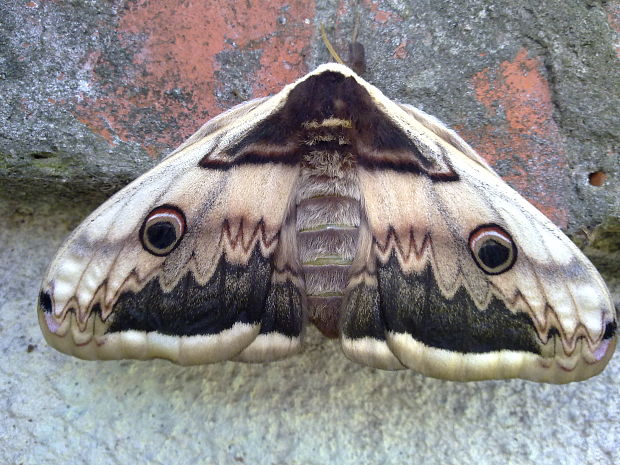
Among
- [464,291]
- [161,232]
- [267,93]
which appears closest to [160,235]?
[161,232]

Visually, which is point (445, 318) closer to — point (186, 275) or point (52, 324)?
point (186, 275)

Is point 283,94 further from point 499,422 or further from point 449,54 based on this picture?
point 499,422

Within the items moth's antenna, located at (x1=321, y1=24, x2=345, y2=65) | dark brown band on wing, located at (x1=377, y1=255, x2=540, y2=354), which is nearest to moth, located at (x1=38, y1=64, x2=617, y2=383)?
dark brown band on wing, located at (x1=377, y1=255, x2=540, y2=354)

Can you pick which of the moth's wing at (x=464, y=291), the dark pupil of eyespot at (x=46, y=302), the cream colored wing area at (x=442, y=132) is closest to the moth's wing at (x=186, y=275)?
the dark pupil of eyespot at (x=46, y=302)

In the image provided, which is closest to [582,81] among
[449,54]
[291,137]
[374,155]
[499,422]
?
[449,54]

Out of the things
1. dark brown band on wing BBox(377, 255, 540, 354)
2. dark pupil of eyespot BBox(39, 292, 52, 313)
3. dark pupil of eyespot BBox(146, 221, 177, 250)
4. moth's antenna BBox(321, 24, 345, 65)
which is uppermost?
moth's antenna BBox(321, 24, 345, 65)

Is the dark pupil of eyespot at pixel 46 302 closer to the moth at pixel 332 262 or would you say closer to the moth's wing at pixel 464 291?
the moth at pixel 332 262

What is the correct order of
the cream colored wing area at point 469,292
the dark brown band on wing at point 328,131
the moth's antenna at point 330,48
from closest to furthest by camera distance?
the cream colored wing area at point 469,292 → the dark brown band on wing at point 328,131 → the moth's antenna at point 330,48

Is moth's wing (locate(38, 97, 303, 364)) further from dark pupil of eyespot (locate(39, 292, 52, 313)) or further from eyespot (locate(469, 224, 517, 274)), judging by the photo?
eyespot (locate(469, 224, 517, 274))
